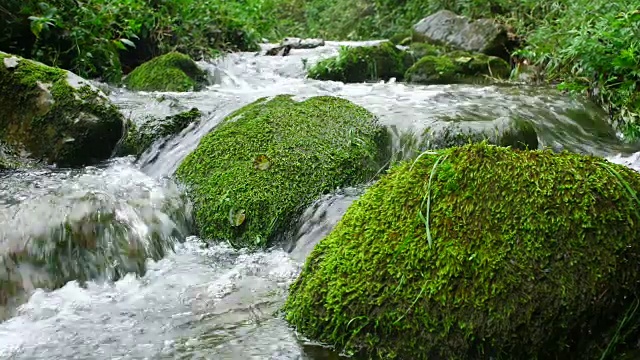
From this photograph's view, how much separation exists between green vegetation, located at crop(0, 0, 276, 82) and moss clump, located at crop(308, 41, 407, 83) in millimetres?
1926

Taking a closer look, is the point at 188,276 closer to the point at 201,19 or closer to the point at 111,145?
the point at 111,145

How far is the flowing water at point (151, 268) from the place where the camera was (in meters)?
2.42

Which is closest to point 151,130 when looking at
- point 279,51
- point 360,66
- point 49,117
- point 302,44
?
point 49,117

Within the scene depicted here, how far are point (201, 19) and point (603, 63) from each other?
6.40m

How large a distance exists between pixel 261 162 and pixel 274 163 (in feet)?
0.31

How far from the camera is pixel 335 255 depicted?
7.69ft

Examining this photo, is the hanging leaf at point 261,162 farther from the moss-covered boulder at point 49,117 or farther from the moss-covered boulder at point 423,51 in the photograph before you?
the moss-covered boulder at point 423,51

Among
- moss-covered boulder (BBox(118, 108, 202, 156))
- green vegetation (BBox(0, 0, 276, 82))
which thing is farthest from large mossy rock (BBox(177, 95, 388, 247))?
green vegetation (BBox(0, 0, 276, 82))

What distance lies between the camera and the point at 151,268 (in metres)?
3.31

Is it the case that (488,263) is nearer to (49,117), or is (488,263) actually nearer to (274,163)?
(274,163)

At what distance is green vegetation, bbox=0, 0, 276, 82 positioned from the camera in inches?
248

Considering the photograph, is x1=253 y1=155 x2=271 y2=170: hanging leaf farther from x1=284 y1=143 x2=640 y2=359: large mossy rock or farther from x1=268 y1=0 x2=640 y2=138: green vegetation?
x1=268 y1=0 x2=640 y2=138: green vegetation

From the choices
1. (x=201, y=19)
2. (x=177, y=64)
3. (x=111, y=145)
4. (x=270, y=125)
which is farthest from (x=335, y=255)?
(x=201, y=19)

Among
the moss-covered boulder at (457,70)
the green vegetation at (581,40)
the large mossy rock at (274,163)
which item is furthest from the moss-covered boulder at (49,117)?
the moss-covered boulder at (457,70)
